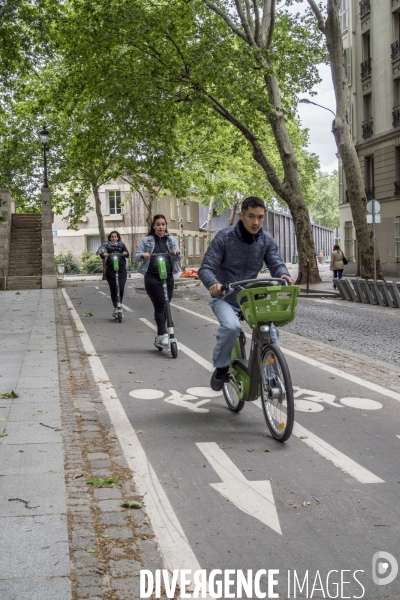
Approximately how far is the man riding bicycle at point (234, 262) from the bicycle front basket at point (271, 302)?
55 centimetres

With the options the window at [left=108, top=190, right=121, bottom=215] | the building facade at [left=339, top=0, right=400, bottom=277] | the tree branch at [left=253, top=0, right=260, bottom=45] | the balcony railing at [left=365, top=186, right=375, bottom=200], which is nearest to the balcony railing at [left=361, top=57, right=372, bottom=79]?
the building facade at [left=339, top=0, right=400, bottom=277]

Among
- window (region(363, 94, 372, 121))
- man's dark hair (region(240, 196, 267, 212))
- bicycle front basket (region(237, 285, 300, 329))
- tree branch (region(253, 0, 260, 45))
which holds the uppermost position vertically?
tree branch (region(253, 0, 260, 45))

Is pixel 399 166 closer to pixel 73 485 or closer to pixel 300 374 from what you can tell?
pixel 300 374

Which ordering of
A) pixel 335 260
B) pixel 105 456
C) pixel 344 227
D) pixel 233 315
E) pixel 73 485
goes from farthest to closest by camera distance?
1. pixel 344 227
2. pixel 335 260
3. pixel 233 315
4. pixel 105 456
5. pixel 73 485

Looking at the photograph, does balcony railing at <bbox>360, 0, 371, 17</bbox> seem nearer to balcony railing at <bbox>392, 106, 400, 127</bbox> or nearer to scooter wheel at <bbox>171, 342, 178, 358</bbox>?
balcony railing at <bbox>392, 106, 400, 127</bbox>

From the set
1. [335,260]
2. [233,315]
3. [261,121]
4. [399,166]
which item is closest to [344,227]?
[399,166]

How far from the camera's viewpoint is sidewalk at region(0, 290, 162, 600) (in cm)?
346

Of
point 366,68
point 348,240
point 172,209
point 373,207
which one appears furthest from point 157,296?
point 172,209

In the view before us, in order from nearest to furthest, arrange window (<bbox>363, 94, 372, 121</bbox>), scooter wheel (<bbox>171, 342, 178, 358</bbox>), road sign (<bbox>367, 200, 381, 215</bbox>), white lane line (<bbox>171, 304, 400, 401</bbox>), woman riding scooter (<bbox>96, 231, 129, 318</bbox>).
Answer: white lane line (<bbox>171, 304, 400, 401</bbox>) < scooter wheel (<bbox>171, 342, 178, 358</bbox>) < woman riding scooter (<bbox>96, 231, 129, 318</bbox>) < road sign (<bbox>367, 200, 381, 215</bbox>) < window (<bbox>363, 94, 372, 121</bbox>)

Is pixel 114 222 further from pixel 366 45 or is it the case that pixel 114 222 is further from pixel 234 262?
pixel 234 262

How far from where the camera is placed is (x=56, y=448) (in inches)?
224

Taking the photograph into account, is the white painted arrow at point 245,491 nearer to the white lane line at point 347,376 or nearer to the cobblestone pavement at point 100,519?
the cobblestone pavement at point 100,519

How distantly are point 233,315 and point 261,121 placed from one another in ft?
76.7

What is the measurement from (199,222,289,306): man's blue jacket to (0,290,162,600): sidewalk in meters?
1.54
